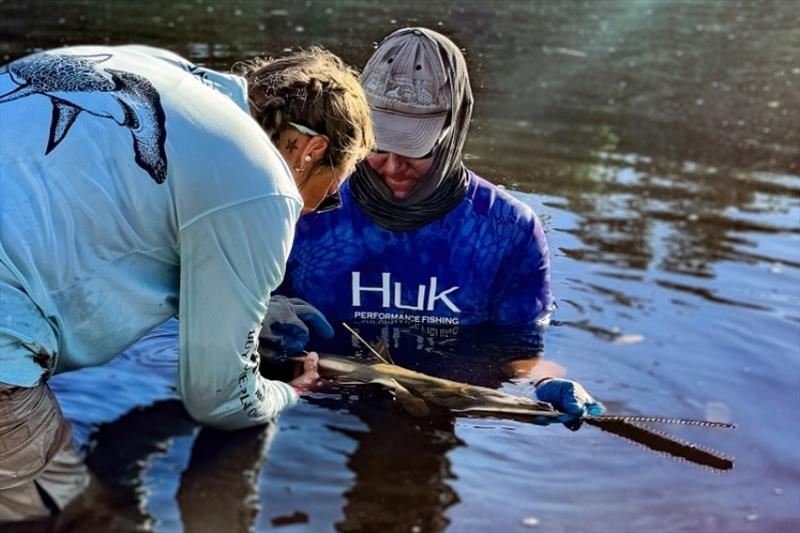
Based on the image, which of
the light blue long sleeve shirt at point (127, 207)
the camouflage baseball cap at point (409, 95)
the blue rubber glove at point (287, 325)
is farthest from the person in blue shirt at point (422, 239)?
the light blue long sleeve shirt at point (127, 207)

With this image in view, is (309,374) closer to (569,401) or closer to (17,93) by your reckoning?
(569,401)

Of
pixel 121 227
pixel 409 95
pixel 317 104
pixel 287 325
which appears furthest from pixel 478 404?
pixel 121 227

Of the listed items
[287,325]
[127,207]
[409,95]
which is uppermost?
[409,95]

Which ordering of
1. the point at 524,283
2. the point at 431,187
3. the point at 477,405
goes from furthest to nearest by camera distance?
the point at 524,283 < the point at 431,187 < the point at 477,405

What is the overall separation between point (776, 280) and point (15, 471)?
527 centimetres

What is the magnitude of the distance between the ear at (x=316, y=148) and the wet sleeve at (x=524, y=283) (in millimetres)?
1827

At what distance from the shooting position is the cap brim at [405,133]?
4223 millimetres

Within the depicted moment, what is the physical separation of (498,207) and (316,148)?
1.84 metres

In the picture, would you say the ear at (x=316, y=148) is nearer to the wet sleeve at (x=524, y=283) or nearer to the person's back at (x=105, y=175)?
the person's back at (x=105, y=175)

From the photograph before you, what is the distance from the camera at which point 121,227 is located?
2311 mm

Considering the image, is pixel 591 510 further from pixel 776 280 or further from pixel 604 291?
pixel 776 280

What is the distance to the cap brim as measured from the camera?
4223 millimetres

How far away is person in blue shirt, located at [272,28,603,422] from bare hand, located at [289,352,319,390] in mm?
399

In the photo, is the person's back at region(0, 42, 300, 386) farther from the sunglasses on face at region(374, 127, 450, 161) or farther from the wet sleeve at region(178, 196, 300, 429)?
the sunglasses on face at region(374, 127, 450, 161)
